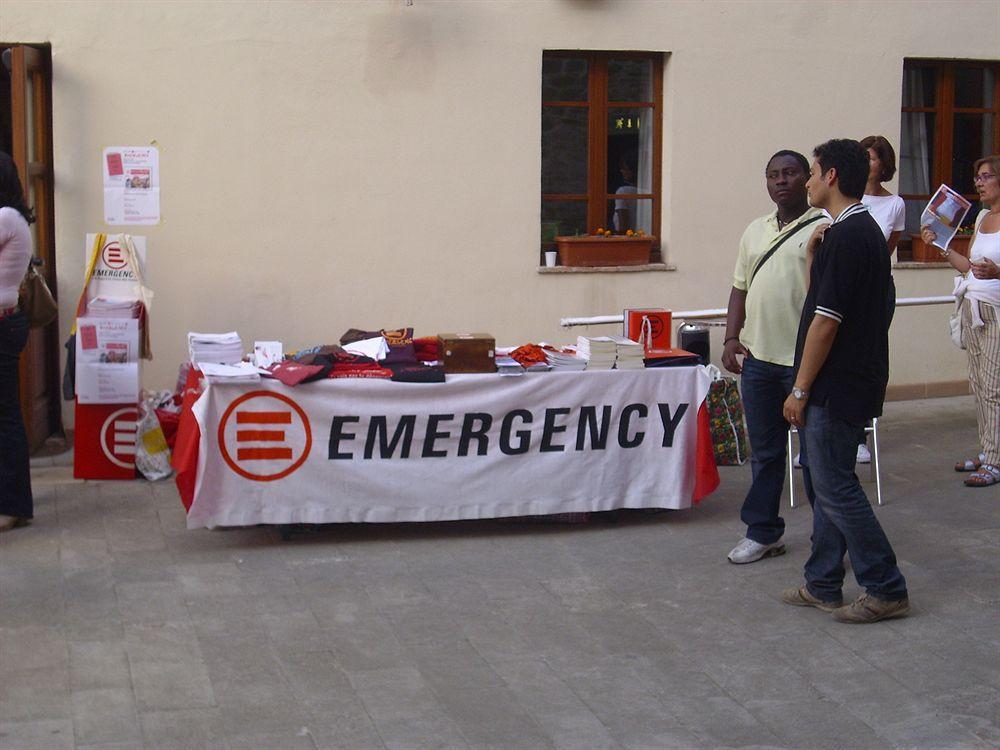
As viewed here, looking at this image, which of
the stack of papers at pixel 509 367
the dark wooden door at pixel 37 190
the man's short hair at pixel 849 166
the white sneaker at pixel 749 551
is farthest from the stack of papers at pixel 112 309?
the man's short hair at pixel 849 166

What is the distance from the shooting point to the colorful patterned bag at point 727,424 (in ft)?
27.7

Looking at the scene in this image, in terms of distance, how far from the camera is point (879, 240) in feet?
17.3

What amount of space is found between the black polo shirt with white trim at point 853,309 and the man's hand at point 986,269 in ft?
8.47

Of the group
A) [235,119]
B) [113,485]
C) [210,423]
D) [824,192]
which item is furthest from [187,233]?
[824,192]

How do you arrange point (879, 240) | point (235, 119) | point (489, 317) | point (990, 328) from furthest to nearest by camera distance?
point (489, 317)
point (235, 119)
point (990, 328)
point (879, 240)

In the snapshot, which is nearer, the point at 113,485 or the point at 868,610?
the point at 868,610

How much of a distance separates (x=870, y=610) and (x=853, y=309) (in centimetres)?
129

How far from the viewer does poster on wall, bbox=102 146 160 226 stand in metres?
8.50

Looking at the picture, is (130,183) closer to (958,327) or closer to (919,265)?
(958,327)

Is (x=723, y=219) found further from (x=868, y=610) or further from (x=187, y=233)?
(x=868, y=610)

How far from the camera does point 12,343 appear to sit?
690cm

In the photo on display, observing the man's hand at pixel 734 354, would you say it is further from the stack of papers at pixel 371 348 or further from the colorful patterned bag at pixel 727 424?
the colorful patterned bag at pixel 727 424

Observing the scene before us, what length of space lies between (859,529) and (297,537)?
289 cm

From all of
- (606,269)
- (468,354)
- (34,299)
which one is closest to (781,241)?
(468,354)
